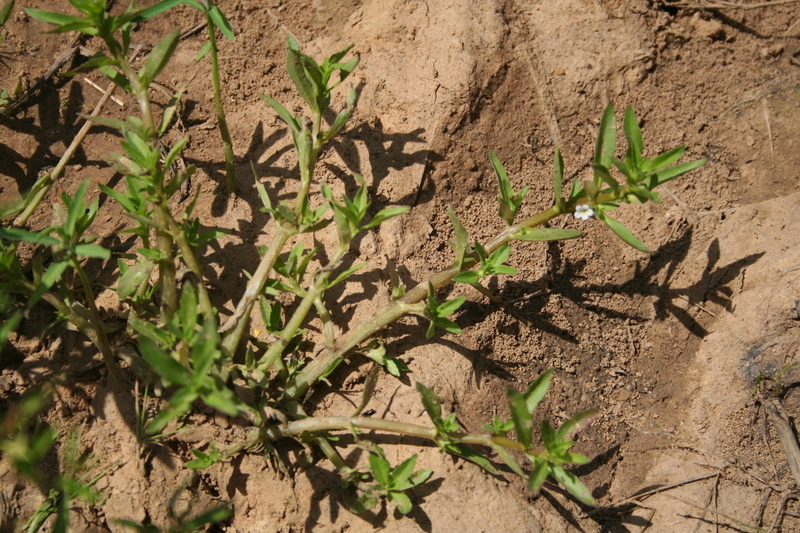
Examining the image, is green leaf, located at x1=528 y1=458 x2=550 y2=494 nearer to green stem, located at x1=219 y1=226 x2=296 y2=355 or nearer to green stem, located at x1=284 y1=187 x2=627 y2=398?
green stem, located at x1=284 y1=187 x2=627 y2=398

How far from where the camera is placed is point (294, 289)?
248cm

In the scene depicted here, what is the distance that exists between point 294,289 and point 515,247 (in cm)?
113

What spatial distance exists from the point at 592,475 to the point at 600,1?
8.42ft

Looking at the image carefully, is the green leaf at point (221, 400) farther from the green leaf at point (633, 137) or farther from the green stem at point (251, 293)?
the green leaf at point (633, 137)

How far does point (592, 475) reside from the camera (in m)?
2.67

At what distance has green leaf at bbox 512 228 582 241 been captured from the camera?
2.38m

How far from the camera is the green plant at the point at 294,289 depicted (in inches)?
83.0

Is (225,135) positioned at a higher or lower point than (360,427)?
higher

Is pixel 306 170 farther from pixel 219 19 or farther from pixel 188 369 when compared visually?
pixel 188 369

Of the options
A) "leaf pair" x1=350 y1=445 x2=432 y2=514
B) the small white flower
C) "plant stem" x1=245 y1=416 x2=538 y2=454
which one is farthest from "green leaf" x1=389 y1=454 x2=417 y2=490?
the small white flower

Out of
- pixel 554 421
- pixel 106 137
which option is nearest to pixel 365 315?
pixel 554 421

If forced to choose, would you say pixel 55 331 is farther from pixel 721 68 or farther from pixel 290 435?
pixel 721 68

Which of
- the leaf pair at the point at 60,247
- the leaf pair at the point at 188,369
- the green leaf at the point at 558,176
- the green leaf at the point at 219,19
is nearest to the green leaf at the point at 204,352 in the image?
the leaf pair at the point at 188,369

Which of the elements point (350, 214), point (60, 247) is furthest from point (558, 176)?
point (60, 247)
